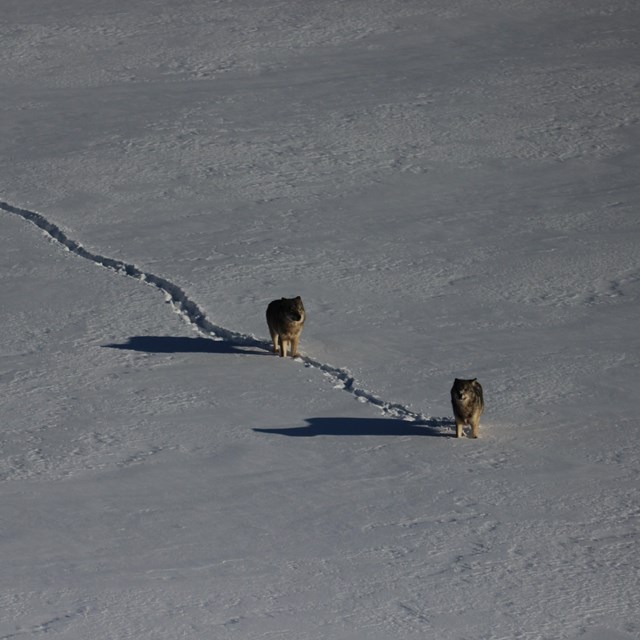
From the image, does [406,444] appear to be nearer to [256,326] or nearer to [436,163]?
[256,326]

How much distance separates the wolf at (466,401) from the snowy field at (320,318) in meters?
0.21

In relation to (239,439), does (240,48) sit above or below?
above

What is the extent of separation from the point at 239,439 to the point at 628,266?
499 cm

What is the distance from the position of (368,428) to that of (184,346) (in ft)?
7.17

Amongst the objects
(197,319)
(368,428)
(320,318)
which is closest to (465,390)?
(368,428)

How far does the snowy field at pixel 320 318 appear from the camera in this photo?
741 centimetres

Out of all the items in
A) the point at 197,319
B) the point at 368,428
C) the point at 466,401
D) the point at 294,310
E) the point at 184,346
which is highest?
the point at 197,319

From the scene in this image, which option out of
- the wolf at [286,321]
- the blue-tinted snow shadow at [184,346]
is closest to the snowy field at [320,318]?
the blue-tinted snow shadow at [184,346]

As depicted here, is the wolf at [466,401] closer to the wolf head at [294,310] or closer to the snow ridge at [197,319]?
the snow ridge at [197,319]

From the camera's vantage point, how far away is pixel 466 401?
355 inches

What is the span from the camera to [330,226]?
550 inches

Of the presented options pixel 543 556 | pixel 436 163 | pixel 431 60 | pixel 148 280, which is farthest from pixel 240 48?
pixel 543 556

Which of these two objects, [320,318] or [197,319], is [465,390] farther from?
[197,319]

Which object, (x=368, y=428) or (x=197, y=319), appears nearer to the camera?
(x=368, y=428)
